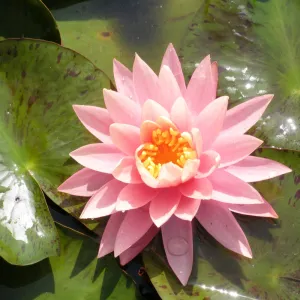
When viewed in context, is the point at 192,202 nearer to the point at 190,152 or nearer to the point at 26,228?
the point at 190,152

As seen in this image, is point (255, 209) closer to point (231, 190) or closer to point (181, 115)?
point (231, 190)

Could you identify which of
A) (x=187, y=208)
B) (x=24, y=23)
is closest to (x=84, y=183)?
(x=187, y=208)

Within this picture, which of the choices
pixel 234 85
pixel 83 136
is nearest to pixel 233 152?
pixel 234 85

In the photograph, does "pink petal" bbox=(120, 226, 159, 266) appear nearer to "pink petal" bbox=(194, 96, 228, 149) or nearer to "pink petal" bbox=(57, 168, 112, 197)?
"pink petal" bbox=(57, 168, 112, 197)

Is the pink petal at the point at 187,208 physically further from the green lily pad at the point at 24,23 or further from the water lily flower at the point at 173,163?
the green lily pad at the point at 24,23

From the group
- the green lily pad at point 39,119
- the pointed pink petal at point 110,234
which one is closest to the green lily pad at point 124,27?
the green lily pad at point 39,119

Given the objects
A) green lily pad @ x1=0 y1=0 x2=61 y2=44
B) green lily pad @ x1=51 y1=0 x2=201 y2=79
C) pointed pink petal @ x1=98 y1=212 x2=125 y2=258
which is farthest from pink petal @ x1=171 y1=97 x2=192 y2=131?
green lily pad @ x1=0 y1=0 x2=61 y2=44
